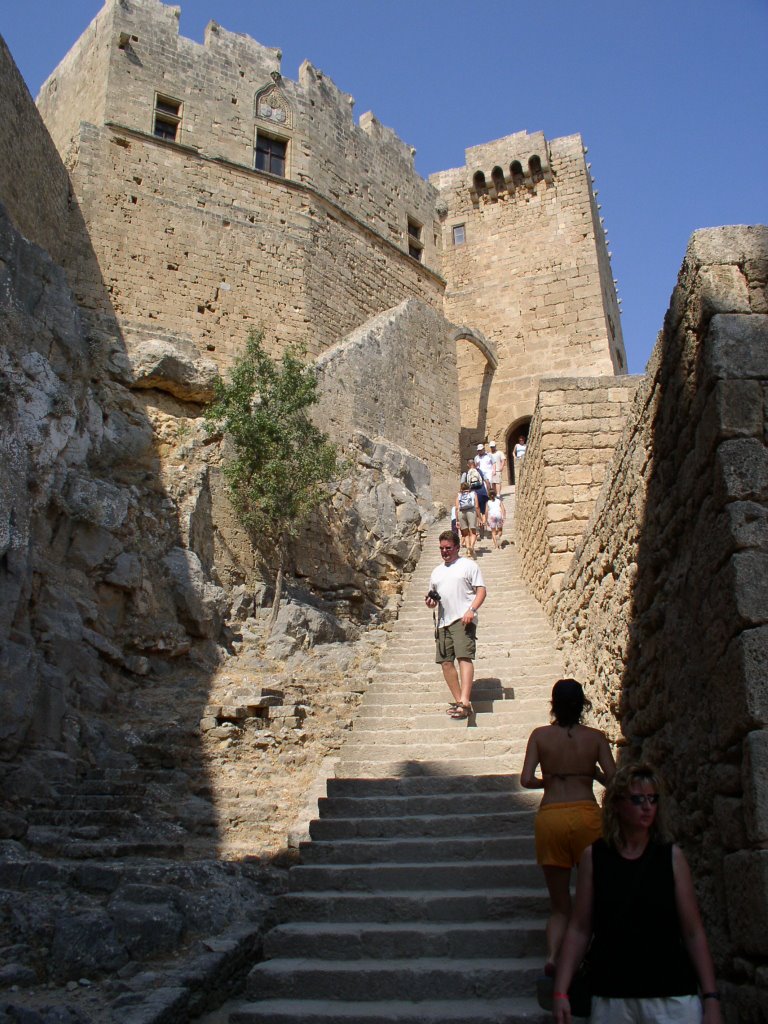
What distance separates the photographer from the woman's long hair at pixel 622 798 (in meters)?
2.92

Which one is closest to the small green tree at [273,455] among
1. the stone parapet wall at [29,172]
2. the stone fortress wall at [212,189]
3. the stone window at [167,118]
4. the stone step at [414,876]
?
the stone fortress wall at [212,189]

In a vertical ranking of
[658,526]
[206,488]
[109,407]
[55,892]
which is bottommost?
[55,892]

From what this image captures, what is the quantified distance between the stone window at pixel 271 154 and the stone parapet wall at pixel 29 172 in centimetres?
488

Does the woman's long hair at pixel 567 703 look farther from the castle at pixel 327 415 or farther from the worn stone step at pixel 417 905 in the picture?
the worn stone step at pixel 417 905

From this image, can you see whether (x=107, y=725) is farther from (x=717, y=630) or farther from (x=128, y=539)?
(x=717, y=630)

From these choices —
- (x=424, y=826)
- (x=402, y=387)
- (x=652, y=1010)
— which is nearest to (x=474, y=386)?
(x=402, y=387)

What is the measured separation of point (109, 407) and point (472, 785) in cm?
1011

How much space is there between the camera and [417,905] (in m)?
4.54

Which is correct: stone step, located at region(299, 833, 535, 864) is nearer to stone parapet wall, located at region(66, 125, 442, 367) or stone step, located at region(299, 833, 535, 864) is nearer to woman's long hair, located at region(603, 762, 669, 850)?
woman's long hair, located at region(603, 762, 669, 850)

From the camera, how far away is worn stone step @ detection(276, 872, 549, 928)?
4.42 m

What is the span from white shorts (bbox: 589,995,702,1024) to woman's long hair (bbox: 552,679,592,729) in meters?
1.45

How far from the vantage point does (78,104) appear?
18188mm

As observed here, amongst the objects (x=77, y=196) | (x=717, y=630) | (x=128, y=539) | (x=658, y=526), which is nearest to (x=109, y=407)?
(x=128, y=539)

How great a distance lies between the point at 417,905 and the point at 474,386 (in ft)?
65.7
